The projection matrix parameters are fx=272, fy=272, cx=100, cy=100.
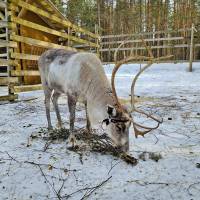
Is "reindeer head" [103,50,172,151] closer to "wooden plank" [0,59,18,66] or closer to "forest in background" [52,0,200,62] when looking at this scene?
"wooden plank" [0,59,18,66]

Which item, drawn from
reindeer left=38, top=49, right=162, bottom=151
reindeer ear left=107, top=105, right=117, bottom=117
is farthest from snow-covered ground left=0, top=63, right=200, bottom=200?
reindeer ear left=107, top=105, right=117, bottom=117

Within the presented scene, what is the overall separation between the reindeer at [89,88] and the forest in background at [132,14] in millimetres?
17152

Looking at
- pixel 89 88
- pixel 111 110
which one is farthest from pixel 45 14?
pixel 111 110

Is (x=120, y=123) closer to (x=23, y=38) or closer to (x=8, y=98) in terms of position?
(x=8, y=98)

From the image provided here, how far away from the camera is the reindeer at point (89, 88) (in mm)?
3178

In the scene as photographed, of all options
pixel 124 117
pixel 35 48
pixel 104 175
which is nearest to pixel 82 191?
pixel 104 175

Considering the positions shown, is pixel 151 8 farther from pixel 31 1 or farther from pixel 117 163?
pixel 117 163

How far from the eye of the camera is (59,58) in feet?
14.2

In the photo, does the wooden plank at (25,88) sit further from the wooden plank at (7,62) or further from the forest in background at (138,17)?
the forest in background at (138,17)

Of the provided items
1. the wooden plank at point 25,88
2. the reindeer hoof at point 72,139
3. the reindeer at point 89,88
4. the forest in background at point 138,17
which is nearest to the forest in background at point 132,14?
the forest in background at point 138,17

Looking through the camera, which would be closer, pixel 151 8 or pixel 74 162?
pixel 74 162

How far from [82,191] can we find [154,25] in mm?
20420

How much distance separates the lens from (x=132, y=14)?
23.6 metres

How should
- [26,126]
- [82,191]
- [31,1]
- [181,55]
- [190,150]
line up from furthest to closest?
[181,55]
[31,1]
[26,126]
[190,150]
[82,191]
